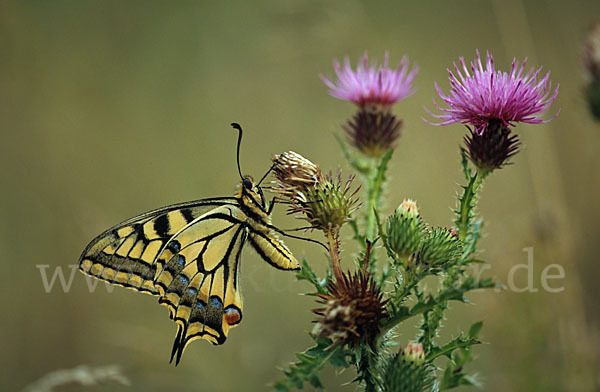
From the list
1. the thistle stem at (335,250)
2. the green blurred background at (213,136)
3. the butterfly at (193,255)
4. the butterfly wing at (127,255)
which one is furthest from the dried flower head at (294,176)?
the green blurred background at (213,136)

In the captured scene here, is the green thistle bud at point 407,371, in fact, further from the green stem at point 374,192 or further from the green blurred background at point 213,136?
the green blurred background at point 213,136

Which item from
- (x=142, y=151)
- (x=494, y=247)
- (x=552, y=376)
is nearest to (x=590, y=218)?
(x=494, y=247)

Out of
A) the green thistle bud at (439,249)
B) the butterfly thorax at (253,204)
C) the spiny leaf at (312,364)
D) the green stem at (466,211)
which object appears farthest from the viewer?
the butterfly thorax at (253,204)

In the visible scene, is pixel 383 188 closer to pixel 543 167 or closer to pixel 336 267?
pixel 336 267

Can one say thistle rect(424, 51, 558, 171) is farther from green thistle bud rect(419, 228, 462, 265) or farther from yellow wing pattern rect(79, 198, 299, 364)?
yellow wing pattern rect(79, 198, 299, 364)

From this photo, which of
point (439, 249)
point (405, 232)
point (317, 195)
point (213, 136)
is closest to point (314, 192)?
point (317, 195)

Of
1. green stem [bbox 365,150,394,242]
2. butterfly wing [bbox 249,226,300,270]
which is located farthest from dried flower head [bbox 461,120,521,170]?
butterfly wing [bbox 249,226,300,270]

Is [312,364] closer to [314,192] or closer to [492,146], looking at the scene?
[314,192]
